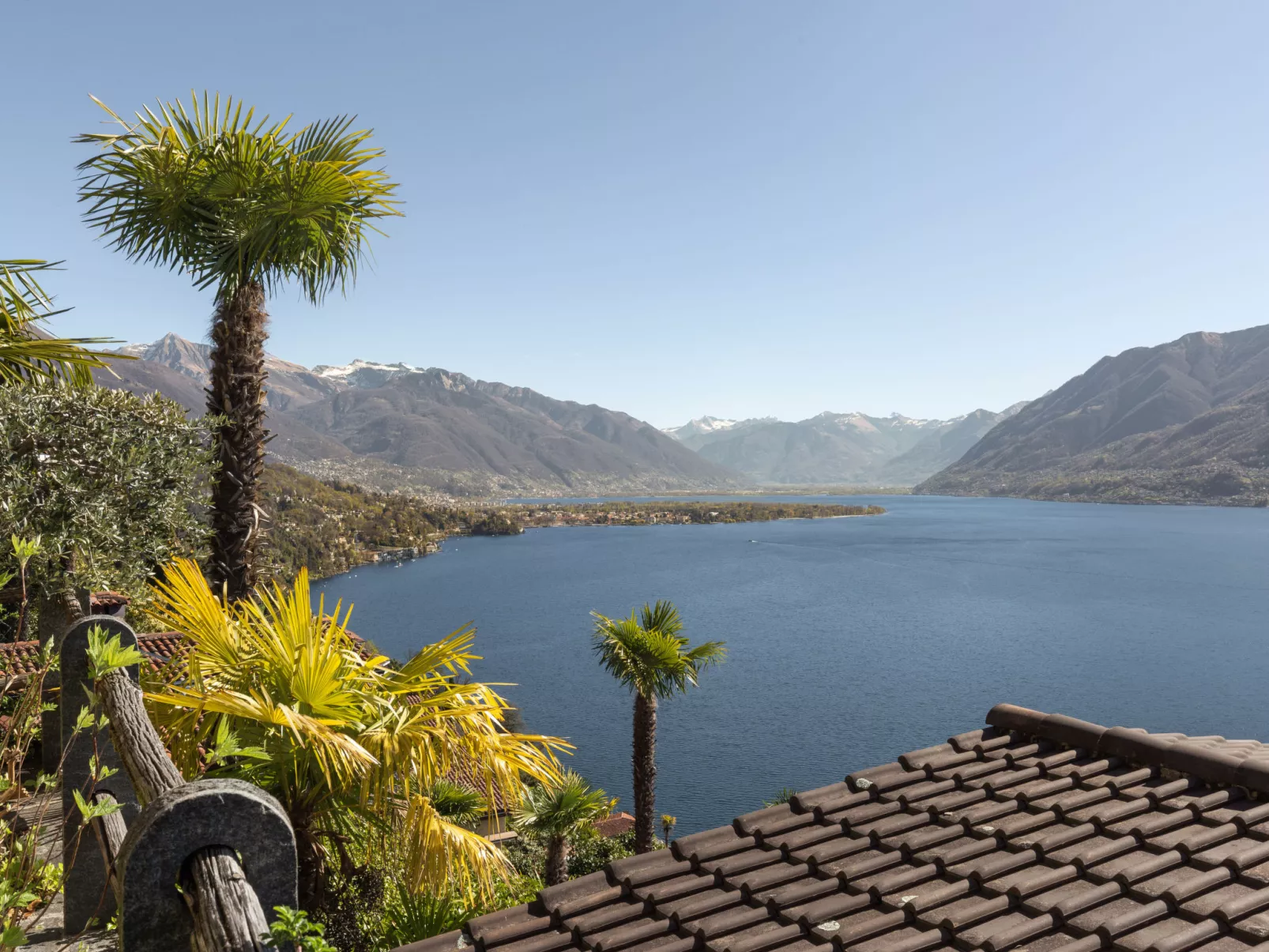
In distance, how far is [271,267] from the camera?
381 inches

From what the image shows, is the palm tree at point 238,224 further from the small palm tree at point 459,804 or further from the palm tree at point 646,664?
the palm tree at point 646,664

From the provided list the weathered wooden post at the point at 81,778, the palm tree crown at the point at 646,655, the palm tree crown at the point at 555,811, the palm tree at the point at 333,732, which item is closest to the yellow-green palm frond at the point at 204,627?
the palm tree at the point at 333,732

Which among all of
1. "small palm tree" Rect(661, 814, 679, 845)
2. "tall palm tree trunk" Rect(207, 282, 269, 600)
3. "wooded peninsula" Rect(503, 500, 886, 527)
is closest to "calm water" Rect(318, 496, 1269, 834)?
"small palm tree" Rect(661, 814, 679, 845)

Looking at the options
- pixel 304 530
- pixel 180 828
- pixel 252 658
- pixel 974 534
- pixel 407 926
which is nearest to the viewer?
pixel 180 828

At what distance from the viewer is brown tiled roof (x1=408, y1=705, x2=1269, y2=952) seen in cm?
306

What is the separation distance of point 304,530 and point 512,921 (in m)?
103

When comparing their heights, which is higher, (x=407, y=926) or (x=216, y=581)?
(x=216, y=581)

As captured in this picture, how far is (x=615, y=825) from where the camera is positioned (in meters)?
26.0

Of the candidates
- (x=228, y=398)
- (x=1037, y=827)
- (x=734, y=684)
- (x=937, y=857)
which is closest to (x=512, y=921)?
(x=937, y=857)

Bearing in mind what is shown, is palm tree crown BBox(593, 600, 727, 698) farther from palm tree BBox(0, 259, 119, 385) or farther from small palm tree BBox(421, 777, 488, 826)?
palm tree BBox(0, 259, 119, 385)

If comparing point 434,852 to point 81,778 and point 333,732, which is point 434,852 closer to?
point 333,732

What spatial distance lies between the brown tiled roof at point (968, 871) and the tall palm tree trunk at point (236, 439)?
767cm

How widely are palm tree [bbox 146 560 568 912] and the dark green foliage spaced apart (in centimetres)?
770

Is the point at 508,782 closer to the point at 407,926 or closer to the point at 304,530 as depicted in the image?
the point at 407,926
